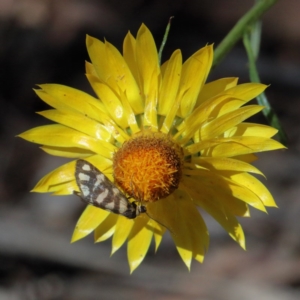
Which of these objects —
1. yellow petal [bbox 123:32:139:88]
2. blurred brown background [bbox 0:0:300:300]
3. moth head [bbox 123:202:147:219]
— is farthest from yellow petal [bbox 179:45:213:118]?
blurred brown background [bbox 0:0:300:300]

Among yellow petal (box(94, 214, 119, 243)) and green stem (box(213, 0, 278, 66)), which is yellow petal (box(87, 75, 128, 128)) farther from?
green stem (box(213, 0, 278, 66))

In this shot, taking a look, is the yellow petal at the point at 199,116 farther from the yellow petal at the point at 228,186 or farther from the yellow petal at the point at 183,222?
the yellow petal at the point at 183,222

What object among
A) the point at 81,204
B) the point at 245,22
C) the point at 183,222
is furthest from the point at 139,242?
the point at 81,204

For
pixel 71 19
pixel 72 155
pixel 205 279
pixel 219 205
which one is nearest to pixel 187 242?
pixel 219 205

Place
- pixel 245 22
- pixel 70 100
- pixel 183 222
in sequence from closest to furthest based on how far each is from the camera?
pixel 70 100 < pixel 183 222 < pixel 245 22

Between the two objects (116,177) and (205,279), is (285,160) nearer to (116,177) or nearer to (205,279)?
(205,279)

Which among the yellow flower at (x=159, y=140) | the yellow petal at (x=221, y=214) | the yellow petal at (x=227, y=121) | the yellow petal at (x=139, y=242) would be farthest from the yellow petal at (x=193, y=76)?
the yellow petal at (x=139, y=242)

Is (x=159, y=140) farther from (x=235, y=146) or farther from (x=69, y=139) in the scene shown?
(x=69, y=139)
